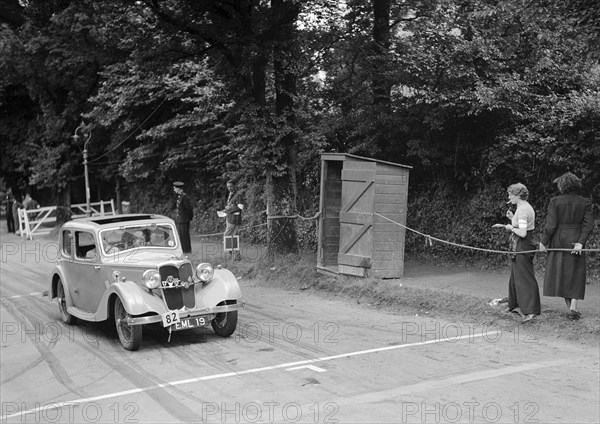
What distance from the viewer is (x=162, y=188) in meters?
27.1

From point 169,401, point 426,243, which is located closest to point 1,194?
point 426,243

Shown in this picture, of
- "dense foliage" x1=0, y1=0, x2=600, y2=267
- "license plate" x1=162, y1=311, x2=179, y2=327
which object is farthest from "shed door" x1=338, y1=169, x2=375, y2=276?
"license plate" x1=162, y1=311, x2=179, y2=327

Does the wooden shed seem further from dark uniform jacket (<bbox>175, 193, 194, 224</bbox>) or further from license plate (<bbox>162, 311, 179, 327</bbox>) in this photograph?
dark uniform jacket (<bbox>175, 193, 194, 224</bbox>)

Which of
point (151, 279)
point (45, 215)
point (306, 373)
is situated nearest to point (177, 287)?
point (151, 279)

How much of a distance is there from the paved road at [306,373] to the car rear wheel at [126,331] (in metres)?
0.14

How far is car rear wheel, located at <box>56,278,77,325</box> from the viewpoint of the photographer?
430 inches

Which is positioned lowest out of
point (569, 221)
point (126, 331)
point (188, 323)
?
point (126, 331)

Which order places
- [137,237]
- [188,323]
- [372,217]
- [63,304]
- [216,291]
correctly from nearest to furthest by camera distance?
[188,323] → [216,291] → [137,237] → [63,304] → [372,217]

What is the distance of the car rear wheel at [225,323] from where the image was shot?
9.52 metres

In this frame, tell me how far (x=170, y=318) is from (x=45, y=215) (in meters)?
23.1

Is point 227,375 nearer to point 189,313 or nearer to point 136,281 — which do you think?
point 189,313

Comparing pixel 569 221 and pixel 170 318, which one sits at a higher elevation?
pixel 569 221

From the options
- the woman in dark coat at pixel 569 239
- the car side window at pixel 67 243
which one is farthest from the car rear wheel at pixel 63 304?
the woman in dark coat at pixel 569 239

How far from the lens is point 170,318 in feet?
29.2
